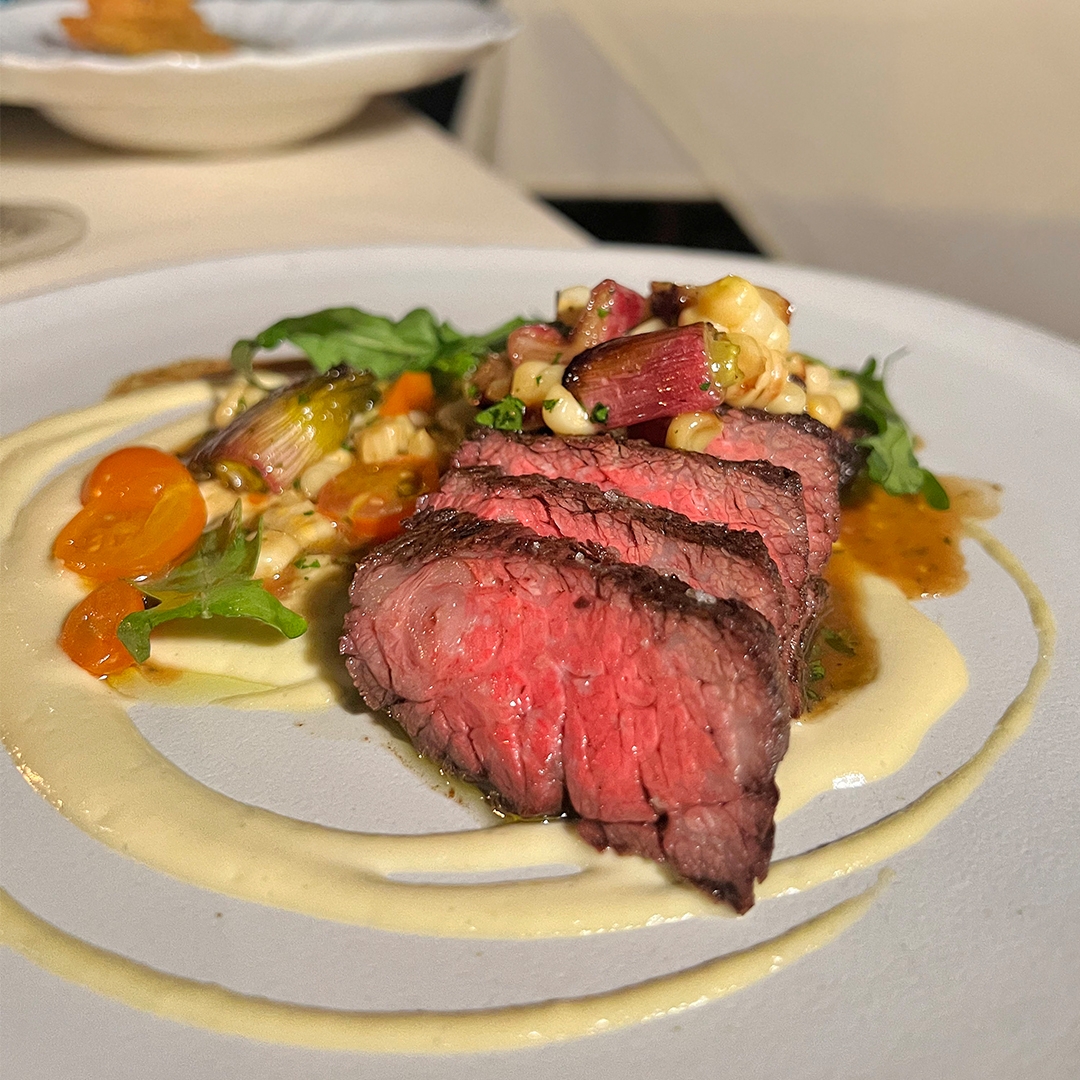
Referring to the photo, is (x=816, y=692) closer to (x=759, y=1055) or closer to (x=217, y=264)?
(x=759, y=1055)

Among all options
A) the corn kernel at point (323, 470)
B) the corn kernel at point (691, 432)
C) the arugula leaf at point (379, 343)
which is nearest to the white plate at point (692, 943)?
the corn kernel at point (691, 432)

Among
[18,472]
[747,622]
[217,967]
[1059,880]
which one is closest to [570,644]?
[747,622]

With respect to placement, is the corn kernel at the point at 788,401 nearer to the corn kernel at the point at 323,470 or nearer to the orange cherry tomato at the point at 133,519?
the corn kernel at the point at 323,470

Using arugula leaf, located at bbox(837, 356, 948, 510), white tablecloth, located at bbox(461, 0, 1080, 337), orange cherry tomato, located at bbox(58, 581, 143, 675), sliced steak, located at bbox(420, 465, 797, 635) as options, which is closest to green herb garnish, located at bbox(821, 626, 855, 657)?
sliced steak, located at bbox(420, 465, 797, 635)

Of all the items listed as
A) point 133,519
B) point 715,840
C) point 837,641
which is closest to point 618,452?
point 837,641

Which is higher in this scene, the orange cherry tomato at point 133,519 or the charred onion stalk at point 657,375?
the charred onion stalk at point 657,375

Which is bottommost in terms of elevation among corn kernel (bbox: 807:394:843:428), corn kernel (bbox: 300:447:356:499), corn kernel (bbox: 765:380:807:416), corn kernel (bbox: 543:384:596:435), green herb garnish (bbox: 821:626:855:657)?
corn kernel (bbox: 300:447:356:499)

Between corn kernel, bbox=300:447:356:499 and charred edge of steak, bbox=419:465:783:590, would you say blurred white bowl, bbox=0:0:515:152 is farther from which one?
charred edge of steak, bbox=419:465:783:590
